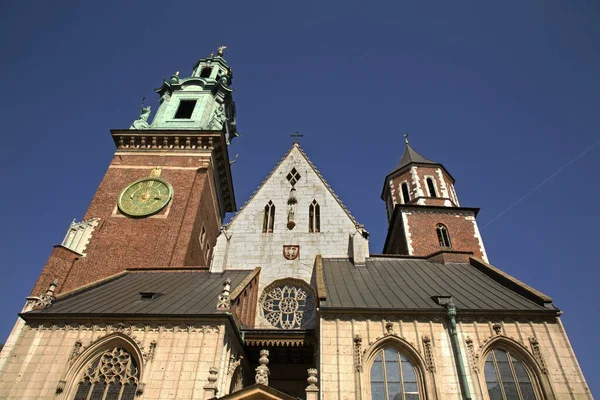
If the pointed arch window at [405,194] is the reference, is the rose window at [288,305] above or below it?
below

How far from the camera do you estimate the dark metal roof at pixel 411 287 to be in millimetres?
15796

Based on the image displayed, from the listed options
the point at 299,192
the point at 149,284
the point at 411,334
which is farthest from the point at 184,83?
the point at 411,334

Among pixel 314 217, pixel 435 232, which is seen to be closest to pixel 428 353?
pixel 314 217

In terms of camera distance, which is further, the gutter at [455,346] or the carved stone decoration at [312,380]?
the gutter at [455,346]

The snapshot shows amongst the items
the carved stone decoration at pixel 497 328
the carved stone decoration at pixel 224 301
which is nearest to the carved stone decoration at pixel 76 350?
the carved stone decoration at pixel 224 301

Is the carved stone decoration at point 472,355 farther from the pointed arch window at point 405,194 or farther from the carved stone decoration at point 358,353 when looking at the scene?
the pointed arch window at point 405,194

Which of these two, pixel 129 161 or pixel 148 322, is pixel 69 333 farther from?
pixel 129 161

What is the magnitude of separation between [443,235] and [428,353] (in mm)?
15250

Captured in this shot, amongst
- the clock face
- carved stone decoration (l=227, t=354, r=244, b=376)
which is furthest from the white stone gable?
the clock face

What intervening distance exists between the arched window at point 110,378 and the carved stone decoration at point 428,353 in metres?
9.74

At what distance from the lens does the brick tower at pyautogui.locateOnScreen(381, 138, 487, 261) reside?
2750 cm

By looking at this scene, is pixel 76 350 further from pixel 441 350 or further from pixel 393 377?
pixel 441 350

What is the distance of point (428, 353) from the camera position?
14289 millimetres

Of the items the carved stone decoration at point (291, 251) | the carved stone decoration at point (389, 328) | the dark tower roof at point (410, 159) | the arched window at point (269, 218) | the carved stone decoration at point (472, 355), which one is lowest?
the carved stone decoration at point (472, 355)
